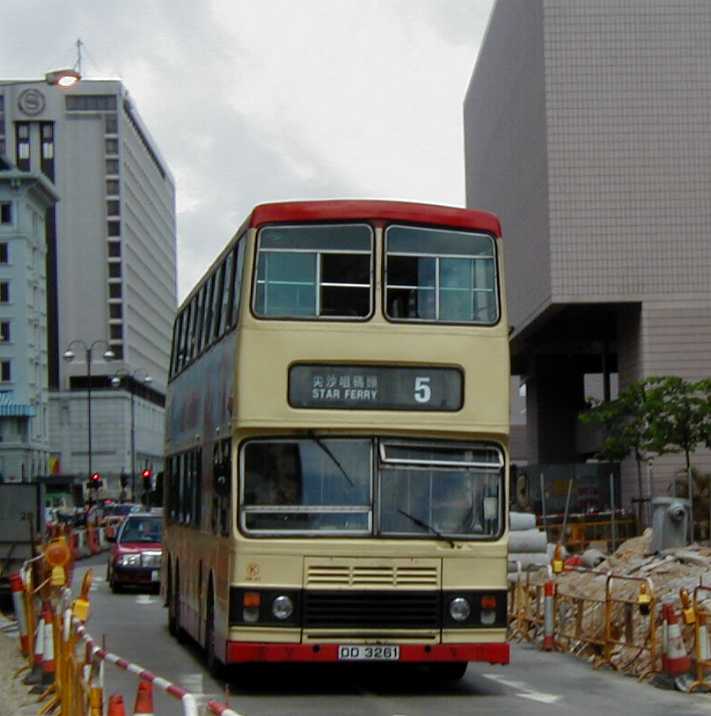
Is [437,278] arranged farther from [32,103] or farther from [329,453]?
[32,103]

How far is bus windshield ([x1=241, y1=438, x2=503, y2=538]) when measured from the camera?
1558 centimetres

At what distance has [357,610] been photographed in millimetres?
15492

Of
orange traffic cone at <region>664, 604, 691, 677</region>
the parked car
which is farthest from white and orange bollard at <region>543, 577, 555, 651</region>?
the parked car

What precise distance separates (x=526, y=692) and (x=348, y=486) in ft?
9.95

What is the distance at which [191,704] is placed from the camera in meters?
6.75

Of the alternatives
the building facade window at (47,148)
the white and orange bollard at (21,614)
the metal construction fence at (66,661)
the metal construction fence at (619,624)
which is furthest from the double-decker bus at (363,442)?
the building facade window at (47,148)

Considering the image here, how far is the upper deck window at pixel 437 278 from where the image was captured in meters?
16.1

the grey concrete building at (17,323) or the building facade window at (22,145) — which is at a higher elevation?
the building facade window at (22,145)

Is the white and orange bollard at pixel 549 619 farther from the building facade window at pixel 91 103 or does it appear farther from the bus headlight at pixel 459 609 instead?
the building facade window at pixel 91 103

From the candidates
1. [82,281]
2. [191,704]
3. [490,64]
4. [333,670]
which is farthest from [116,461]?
[191,704]

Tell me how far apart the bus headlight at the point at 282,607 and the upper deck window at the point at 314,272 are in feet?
8.63

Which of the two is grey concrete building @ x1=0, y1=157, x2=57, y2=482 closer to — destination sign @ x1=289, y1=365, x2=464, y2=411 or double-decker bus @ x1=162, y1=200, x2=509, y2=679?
double-decker bus @ x1=162, y1=200, x2=509, y2=679

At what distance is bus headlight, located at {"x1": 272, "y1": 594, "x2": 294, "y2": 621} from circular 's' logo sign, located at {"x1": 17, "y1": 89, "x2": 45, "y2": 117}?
127 m

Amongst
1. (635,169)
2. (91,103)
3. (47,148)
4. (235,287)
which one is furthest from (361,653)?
(91,103)
